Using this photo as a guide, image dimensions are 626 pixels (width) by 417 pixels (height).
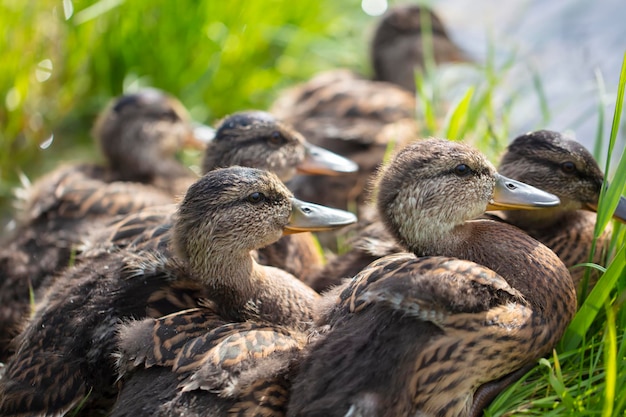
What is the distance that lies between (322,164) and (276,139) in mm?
273

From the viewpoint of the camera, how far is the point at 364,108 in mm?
5234

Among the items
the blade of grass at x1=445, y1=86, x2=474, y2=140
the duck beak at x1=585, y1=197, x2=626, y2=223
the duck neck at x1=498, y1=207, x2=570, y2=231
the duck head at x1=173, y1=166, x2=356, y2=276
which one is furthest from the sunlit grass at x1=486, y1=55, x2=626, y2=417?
the blade of grass at x1=445, y1=86, x2=474, y2=140

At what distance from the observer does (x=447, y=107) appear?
5.52m

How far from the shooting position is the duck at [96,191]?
3.99 meters

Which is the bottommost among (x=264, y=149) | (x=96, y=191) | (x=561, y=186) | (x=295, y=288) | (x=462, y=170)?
(x=96, y=191)

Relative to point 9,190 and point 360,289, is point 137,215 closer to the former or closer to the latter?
point 360,289

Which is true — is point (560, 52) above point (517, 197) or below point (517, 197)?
above

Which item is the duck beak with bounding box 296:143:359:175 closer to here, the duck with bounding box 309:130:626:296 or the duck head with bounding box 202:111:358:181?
the duck head with bounding box 202:111:358:181

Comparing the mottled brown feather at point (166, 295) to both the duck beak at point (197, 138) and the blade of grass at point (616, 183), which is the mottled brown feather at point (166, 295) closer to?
the blade of grass at point (616, 183)

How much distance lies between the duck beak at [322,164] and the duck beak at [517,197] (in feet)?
3.67

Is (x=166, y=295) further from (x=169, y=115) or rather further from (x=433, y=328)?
(x=169, y=115)

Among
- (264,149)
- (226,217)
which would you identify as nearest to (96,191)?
(264,149)

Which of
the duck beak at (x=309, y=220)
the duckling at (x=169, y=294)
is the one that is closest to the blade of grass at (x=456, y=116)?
the duck beak at (x=309, y=220)

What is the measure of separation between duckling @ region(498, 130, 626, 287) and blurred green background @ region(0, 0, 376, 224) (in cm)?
300
